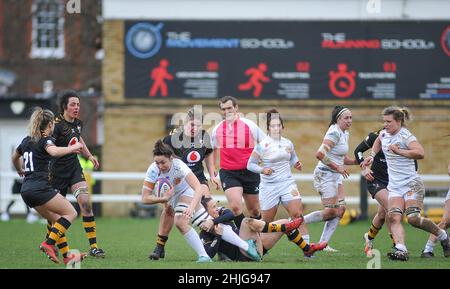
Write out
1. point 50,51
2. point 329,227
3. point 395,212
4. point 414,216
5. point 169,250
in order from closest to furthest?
point 414,216
point 395,212
point 329,227
point 169,250
point 50,51

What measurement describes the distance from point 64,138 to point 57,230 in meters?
1.96

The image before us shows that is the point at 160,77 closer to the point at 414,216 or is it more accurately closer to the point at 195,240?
the point at 195,240

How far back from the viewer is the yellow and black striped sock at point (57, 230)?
11499 mm

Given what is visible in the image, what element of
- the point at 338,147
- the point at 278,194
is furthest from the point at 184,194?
the point at 338,147

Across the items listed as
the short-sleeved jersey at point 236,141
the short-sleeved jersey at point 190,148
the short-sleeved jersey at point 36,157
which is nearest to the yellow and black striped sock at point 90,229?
the short-sleeved jersey at point 190,148

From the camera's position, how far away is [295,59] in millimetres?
23531

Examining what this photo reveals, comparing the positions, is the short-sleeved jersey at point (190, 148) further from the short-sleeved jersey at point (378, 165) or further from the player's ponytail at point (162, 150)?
the short-sleeved jersey at point (378, 165)

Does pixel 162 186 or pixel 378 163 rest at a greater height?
pixel 378 163

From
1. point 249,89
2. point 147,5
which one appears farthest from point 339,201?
point 147,5

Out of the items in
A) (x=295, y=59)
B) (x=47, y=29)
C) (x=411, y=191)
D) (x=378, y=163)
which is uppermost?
(x=47, y=29)

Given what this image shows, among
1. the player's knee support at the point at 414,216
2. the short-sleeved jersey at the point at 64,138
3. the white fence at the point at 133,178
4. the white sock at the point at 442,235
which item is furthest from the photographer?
the white fence at the point at 133,178

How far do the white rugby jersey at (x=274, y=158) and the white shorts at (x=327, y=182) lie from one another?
1098 millimetres

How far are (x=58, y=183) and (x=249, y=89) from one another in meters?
10.9

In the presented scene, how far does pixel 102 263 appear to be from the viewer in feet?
38.7
